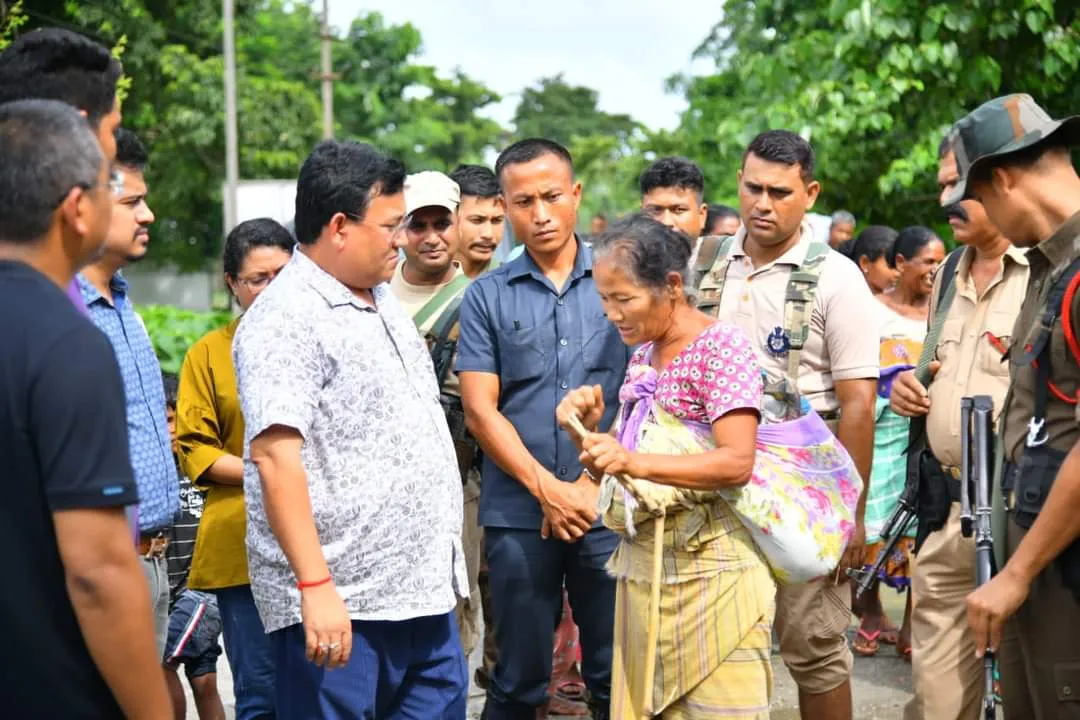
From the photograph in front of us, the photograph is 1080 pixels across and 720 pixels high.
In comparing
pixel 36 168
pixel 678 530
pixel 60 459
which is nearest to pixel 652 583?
pixel 678 530

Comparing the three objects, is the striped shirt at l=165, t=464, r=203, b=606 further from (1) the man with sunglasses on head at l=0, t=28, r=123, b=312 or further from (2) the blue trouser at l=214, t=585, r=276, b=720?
(1) the man with sunglasses on head at l=0, t=28, r=123, b=312

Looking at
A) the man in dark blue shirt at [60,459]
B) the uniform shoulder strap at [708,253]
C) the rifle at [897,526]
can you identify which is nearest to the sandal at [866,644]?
the rifle at [897,526]

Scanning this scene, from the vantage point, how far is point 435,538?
12.0ft

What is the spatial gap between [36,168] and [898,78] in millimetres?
8651

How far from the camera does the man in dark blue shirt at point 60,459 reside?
2.31 meters

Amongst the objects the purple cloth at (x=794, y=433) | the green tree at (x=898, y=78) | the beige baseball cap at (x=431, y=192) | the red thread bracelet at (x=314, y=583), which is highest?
the green tree at (x=898, y=78)

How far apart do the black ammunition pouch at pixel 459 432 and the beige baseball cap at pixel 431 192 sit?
2.58 ft

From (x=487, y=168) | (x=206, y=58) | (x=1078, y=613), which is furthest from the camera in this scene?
(x=206, y=58)

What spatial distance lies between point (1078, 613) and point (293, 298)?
211 cm

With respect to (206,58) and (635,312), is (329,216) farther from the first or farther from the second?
(206,58)

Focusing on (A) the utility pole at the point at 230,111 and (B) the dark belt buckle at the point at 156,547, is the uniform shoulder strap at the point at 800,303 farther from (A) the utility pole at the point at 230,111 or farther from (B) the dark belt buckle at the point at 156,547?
(A) the utility pole at the point at 230,111

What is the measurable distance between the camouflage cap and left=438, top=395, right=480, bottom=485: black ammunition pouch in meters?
2.44

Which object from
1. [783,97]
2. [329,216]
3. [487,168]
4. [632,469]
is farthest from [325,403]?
[783,97]

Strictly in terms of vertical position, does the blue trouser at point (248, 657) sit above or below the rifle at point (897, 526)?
below
